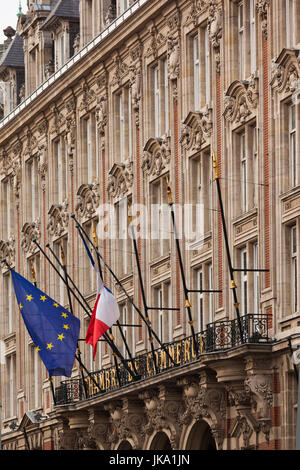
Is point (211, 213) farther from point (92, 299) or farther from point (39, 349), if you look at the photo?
point (92, 299)

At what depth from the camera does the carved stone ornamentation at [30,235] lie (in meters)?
89.7

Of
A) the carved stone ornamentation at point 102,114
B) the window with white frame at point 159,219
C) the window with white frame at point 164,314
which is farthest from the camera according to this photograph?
the carved stone ornamentation at point 102,114

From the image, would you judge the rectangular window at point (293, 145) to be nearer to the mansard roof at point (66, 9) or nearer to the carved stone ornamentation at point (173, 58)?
the carved stone ornamentation at point (173, 58)

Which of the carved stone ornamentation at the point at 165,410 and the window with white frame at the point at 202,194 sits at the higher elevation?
the window with white frame at the point at 202,194

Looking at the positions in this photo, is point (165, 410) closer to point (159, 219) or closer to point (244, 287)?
point (244, 287)

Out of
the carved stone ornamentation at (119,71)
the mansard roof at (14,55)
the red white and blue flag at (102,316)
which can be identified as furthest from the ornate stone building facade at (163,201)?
the red white and blue flag at (102,316)

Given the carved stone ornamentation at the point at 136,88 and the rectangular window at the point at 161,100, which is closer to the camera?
the rectangular window at the point at 161,100

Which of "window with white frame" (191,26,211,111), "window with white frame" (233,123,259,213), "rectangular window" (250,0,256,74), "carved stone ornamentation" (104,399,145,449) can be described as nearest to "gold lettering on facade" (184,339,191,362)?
"window with white frame" (233,123,259,213)

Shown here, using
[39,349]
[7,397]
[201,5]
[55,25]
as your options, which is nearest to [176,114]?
[201,5]

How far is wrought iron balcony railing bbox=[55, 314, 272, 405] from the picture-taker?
64.5 meters

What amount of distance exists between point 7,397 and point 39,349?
22632 millimetres

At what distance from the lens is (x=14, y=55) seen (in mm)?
97188

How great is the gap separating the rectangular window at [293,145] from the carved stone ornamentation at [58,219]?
2292 cm

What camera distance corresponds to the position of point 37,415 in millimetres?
87812
